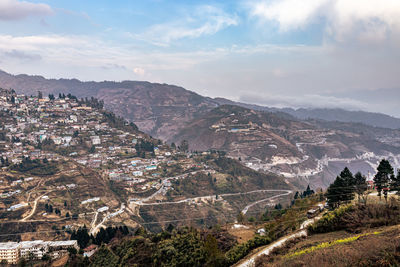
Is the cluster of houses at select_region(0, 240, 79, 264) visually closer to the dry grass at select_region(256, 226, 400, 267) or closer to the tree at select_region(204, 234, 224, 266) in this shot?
the tree at select_region(204, 234, 224, 266)

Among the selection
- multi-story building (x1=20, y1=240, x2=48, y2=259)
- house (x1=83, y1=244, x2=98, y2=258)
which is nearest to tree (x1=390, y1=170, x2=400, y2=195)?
house (x1=83, y1=244, x2=98, y2=258)

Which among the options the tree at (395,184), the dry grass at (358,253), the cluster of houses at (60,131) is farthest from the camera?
the cluster of houses at (60,131)

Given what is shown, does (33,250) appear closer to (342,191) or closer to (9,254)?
(9,254)

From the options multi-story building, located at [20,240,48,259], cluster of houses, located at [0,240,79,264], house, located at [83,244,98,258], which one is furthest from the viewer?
multi-story building, located at [20,240,48,259]

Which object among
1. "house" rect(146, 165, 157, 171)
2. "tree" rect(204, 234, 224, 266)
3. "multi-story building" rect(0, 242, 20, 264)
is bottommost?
"multi-story building" rect(0, 242, 20, 264)

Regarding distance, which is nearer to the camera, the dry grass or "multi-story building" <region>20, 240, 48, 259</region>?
the dry grass

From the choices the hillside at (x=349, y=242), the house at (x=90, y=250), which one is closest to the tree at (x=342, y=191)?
the hillside at (x=349, y=242)

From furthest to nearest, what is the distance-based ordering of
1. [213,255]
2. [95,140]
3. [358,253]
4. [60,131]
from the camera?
[60,131] → [95,140] → [213,255] → [358,253]

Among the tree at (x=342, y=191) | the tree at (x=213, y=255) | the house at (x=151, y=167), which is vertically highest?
the tree at (x=342, y=191)

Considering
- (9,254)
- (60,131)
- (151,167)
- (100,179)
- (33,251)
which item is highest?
(60,131)

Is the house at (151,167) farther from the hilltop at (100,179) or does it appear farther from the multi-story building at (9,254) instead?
the multi-story building at (9,254)

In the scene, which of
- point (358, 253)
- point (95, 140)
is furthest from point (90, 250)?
point (95, 140)

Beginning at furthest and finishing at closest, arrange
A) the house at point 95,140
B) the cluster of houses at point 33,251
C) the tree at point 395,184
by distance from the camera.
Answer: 1. the house at point 95,140
2. the cluster of houses at point 33,251
3. the tree at point 395,184

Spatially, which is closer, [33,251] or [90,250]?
[90,250]
